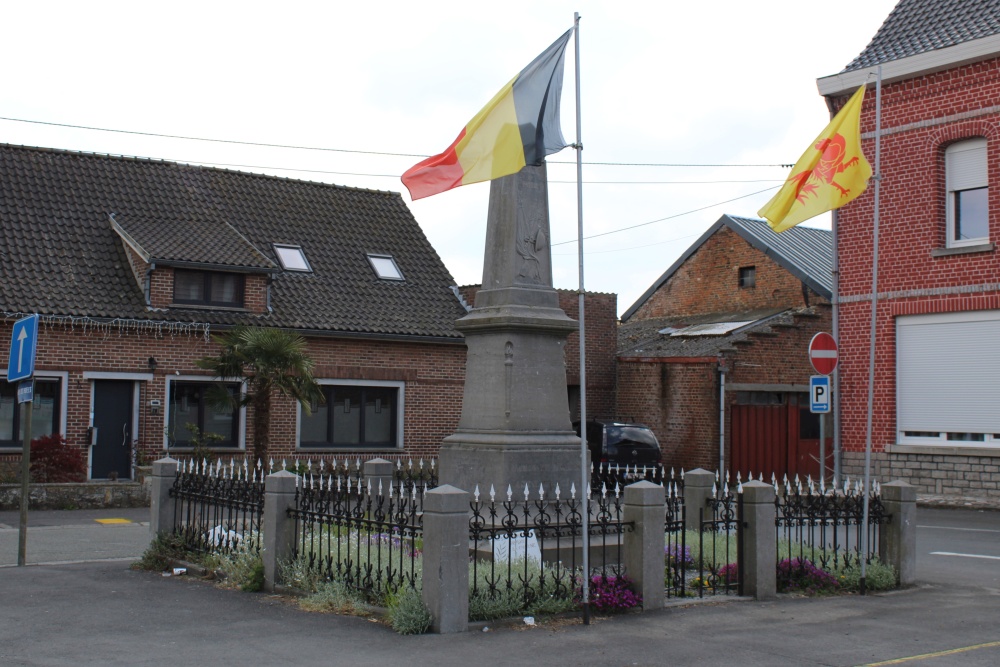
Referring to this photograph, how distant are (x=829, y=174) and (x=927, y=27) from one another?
1183cm

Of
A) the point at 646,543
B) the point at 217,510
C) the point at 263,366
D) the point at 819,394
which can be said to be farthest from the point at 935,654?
the point at 263,366

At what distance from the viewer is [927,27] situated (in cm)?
2136

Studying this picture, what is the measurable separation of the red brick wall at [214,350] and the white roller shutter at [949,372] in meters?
9.97

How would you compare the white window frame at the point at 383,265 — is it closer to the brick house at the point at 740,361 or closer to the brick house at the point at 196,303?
the brick house at the point at 196,303

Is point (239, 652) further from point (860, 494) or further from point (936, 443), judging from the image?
point (936, 443)

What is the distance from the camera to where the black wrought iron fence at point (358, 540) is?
9.14 metres

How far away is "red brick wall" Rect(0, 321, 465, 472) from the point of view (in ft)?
69.1

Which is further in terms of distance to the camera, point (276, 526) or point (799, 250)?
point (799, 250)

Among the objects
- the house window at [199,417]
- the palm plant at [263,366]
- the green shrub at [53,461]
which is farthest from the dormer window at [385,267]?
the green shrub at [53,461]

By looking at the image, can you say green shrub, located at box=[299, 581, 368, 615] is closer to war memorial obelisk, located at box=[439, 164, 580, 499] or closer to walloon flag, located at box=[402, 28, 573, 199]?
war memorial obelisk, located at box=[439, 164, 580, 499]

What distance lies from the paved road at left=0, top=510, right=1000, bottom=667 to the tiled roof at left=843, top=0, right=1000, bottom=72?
41.1 ft

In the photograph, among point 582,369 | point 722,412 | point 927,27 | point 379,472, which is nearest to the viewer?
point 582,369

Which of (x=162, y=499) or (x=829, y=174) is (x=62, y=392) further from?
(x=829, y=174)

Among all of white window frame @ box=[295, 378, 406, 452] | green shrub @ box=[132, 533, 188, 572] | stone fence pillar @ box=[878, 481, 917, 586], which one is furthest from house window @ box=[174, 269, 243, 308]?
stone fence pillar @ box=[878, 481, 917, 586]
